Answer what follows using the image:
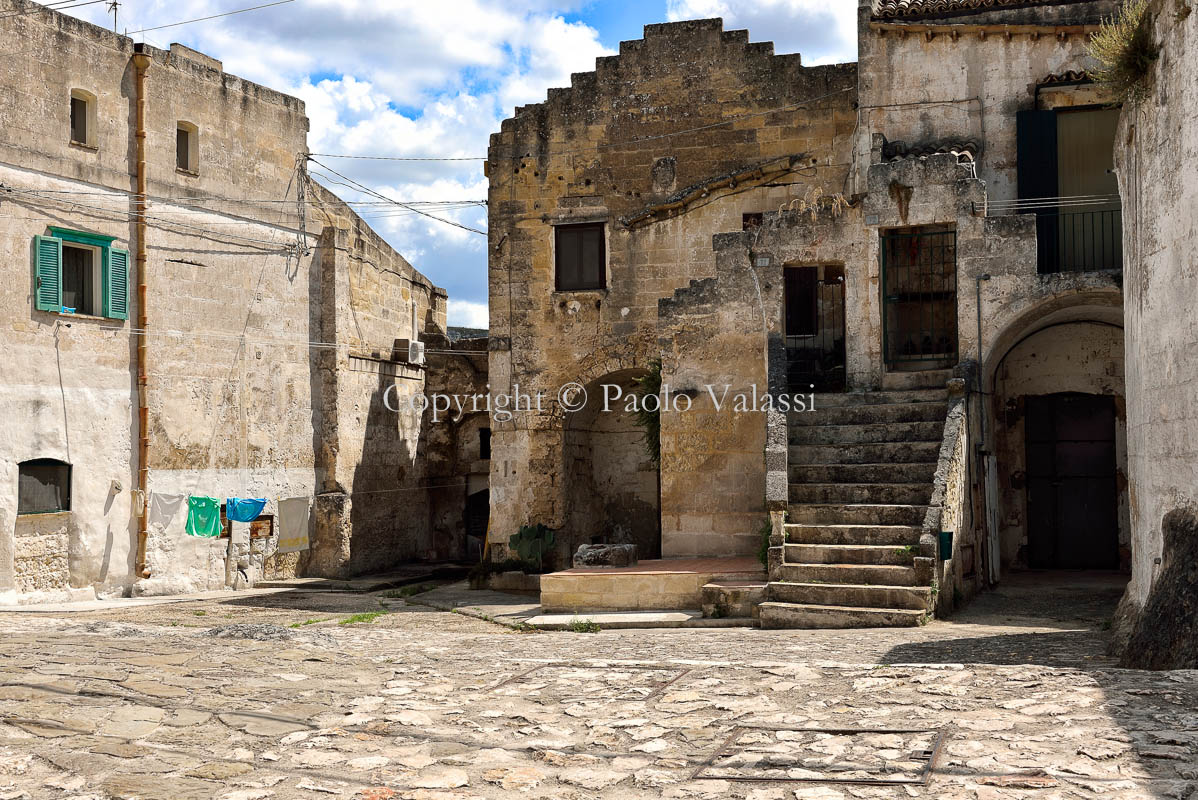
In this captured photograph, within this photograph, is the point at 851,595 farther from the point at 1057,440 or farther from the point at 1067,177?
the point at 1067,177

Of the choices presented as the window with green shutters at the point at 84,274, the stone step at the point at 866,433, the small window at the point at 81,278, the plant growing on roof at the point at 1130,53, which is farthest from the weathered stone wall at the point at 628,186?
the plant growing on roof at the point at 1130,53

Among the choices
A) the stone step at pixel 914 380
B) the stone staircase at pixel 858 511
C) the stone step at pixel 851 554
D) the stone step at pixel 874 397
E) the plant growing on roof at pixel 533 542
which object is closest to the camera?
the stone staircase at pixel 858 511

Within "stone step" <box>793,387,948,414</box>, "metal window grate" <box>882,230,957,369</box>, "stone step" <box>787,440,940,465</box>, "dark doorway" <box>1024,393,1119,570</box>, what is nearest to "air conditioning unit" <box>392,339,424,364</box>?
"metal window grate" <box>882,230,957,369</box>

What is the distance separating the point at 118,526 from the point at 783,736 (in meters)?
13.8

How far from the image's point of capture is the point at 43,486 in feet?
53.6

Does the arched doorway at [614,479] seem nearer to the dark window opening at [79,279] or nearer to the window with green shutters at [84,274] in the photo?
the window with green shutters at [84,274]

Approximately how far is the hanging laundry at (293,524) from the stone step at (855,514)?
36.5ft

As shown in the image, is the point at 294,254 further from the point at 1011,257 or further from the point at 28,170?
the point at 1011,257

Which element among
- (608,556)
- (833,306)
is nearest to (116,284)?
(608,556)

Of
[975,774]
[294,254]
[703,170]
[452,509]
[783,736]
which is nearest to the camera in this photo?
[975,774]

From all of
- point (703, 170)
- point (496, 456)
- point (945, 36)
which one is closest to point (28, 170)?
point (496, 456)

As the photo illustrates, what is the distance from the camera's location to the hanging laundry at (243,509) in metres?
19.2

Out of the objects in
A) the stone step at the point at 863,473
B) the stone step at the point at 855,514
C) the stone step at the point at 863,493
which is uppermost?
the stone step at the point at 863,473

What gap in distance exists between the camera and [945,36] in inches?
638
